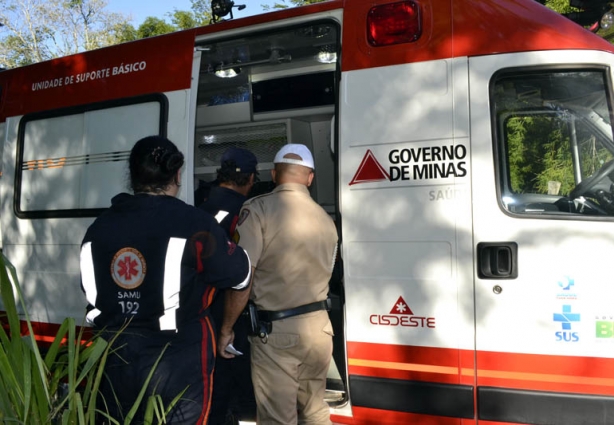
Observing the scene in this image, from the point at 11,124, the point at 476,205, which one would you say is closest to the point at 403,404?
the point at 476,205

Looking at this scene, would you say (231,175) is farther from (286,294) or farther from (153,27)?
(153,27)

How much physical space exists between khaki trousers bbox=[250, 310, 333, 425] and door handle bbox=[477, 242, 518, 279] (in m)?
0.85

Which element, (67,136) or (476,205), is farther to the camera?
(67,136)

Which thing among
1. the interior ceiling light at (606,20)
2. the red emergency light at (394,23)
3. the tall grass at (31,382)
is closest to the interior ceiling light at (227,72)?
the red emergency light at (394,23)

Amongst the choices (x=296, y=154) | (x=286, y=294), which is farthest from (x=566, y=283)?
(x=296, y=154)

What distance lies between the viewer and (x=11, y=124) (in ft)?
16.0

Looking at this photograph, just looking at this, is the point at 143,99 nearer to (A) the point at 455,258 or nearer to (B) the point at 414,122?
(B) the point at 414,122

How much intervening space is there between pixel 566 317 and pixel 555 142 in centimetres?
86

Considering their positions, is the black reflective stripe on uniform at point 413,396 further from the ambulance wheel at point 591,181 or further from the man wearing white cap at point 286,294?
the ambulance wheel at point 591,181

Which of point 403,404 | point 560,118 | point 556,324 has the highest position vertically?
point 560,118

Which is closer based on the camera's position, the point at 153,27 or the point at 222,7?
the point at 222,7

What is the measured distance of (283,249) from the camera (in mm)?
3254

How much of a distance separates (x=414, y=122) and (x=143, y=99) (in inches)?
73.3

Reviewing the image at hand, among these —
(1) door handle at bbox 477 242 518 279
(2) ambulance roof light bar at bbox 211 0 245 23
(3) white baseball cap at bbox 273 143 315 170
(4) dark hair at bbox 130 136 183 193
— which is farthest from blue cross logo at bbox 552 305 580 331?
(2) ambulance roof light bar at bbox 211 0 245 23
